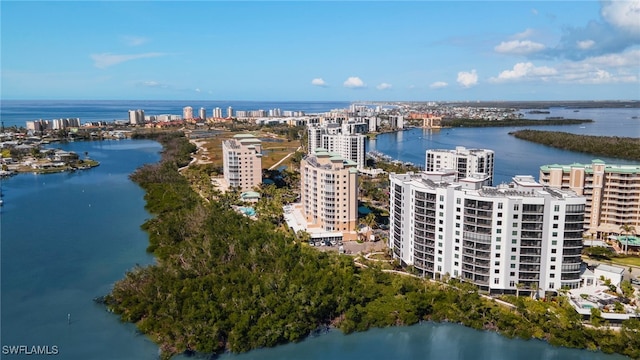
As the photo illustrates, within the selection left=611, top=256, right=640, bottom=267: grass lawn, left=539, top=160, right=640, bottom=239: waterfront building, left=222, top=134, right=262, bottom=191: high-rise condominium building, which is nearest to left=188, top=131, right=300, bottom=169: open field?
left=222, top=134, right=262, bottom=191: high-rise condominium building

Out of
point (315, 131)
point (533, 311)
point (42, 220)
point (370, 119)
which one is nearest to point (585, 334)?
point (533, 311)

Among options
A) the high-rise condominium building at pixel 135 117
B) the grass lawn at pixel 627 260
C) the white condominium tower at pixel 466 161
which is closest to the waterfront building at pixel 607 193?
the grass lawn at pixel 627 260

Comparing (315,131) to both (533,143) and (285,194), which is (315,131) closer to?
(285,194)

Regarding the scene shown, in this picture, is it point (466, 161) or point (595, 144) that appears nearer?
point (466, 161)

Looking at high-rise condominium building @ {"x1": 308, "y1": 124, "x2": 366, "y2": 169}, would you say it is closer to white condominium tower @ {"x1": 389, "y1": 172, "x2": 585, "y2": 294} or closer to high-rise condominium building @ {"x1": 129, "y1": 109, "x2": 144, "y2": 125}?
white condominium tower @ {"x1": 389, "y1": 172, "x2": 585, "y2": 294}

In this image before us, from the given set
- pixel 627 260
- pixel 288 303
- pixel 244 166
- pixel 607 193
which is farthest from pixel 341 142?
pixel 288 303

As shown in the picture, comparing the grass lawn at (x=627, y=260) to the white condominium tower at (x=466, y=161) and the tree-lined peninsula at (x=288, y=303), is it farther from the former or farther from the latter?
the white condominium tower at (x=466, y=161)

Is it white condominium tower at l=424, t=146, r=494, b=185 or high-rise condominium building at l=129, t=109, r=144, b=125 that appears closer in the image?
white condominium tower at l=424, t=146, r=494, b=185

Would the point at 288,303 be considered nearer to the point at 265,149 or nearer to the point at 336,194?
the point at 336,194
